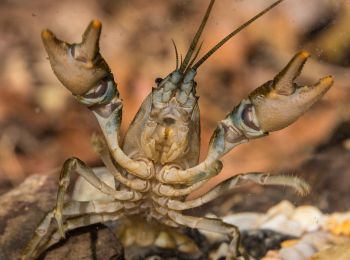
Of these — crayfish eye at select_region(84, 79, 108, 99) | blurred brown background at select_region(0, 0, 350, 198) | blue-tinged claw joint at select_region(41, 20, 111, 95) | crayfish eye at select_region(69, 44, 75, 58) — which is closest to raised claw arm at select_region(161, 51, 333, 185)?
crayfish eye at select_region(84, 79, 108, 99)

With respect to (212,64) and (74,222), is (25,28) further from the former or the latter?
(74,222)

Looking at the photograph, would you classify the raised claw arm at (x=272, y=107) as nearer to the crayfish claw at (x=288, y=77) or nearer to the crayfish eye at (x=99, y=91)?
the crayfish claw at (x=288, y=77)

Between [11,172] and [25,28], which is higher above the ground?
[25,28]

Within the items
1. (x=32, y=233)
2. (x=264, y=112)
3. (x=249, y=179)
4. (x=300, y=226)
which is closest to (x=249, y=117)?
(x=264, y=112)

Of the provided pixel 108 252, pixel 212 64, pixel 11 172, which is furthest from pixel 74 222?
pixel 212 64

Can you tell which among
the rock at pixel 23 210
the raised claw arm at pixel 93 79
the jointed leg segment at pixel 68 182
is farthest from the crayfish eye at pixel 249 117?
the rock at pixel 23 210

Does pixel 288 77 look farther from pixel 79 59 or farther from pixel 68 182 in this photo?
pixel 68 182
